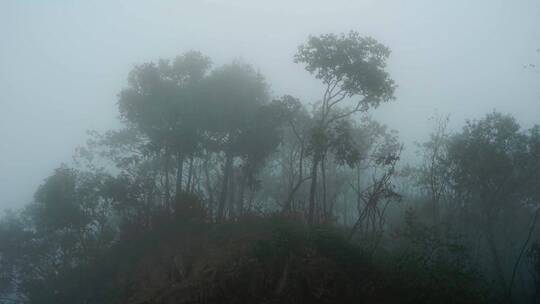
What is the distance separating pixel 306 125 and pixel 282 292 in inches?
860

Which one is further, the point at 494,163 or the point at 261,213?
the point at 494,163

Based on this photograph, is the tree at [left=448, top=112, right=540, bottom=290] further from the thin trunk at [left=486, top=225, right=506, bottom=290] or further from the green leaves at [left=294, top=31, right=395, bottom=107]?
the green leaves at [left=294, top=31, right=395, bottom=107]

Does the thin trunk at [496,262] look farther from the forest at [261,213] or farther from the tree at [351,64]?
the tree at [351,64]

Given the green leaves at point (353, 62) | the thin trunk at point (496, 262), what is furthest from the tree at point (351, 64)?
the thin trunk at point (496, 262)

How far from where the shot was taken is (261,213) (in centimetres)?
2294

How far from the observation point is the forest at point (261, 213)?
16109 millimetres

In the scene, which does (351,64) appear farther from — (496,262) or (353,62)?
(496,262)

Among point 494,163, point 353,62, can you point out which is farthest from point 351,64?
point 494,163

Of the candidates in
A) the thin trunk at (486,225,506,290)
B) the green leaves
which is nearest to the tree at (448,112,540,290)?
the thin trunk at (486,225,506,290)

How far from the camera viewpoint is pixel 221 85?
2966 centimetres

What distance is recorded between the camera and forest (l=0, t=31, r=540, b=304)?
16109 millimetres

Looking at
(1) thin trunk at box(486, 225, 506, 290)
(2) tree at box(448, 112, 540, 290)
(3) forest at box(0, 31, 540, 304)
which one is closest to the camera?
(3) forest at box(0, 31, 540, 304)

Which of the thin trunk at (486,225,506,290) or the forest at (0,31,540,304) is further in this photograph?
the thin trunk at (486,225,506,290)

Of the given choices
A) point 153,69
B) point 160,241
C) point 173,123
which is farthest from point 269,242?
point 153,69
